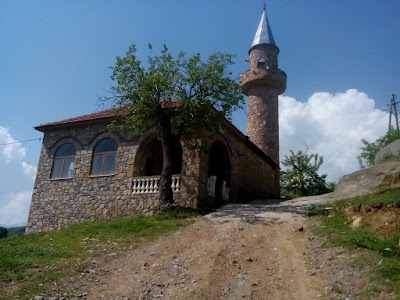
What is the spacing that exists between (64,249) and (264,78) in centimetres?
2010

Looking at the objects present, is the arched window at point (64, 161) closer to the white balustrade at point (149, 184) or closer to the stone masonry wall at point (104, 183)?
the stone masonry wall at point (104, 183)

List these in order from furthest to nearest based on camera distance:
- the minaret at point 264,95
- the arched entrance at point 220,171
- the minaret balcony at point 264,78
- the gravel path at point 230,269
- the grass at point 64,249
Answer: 1. the minaret balcony at point 264,78
2. the minaret at point 264,95
3. the arched entrance at point 220,171
4. the grass at point 64,249
5. the gravel path at point 230,269

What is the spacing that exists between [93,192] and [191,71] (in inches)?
272

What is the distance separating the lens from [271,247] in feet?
31.8

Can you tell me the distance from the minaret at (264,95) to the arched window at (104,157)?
11567 millimetres

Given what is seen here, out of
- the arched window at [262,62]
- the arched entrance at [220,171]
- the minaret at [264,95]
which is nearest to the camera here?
the arched entrance at [220,171]

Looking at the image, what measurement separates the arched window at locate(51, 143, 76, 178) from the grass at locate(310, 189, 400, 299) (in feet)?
37.2

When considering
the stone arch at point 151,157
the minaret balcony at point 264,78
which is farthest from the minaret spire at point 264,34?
the stone arch at point 151,157

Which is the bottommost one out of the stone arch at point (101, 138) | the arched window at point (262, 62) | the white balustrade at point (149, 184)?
the white balustrade at point (149, 184)

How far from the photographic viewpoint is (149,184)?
636 inches

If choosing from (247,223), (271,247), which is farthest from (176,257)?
(247,223)

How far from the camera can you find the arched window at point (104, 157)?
57.3 ft

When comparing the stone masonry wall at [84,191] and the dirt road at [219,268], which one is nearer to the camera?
the dirt road at [219,268]

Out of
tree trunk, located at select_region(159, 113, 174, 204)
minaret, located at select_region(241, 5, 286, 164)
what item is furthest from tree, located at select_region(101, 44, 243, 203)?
minaret, located at select_region(241, 5, 286, 164)
